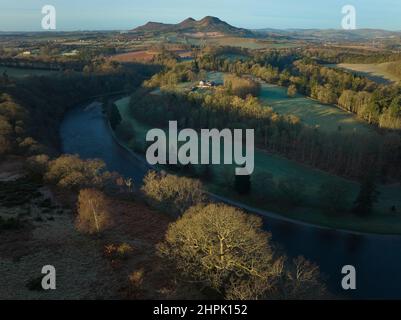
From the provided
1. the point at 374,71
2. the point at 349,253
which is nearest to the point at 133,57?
the point at 374,71

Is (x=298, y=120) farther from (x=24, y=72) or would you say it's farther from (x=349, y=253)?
(x=24, y=72)

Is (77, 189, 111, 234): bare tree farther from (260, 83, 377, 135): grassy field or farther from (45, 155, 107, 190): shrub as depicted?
(260, 83, 377, 135): grassy field

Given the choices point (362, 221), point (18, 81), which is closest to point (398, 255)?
point (362, 221)

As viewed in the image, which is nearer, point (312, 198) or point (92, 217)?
point (92, 217)

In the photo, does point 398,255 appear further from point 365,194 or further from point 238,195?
point 238,195

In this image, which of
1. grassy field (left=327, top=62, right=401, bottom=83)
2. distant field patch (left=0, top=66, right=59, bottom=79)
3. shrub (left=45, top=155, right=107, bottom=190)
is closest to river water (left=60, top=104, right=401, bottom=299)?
shrub (left=45, top=155, right=107, bottom=190)
